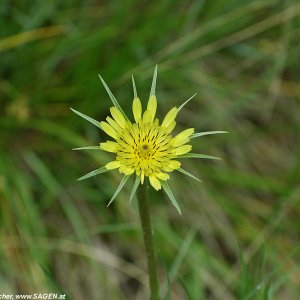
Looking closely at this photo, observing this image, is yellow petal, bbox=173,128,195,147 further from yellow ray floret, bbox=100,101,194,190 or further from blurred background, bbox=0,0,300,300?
blurred background, bbox=0,0,300,300

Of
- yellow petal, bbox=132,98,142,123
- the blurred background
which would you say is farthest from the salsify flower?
the blurred background

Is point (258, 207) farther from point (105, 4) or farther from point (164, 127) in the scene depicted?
point (164, 127)

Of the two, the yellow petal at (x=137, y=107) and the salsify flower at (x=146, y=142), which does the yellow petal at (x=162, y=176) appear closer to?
the salsify flower at (x=146, y=142)

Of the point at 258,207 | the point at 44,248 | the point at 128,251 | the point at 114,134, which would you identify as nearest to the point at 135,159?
the point at 114,134

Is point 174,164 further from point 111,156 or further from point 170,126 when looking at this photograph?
point 111,156

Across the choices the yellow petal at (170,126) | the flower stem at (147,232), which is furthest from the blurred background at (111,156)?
the yellow petal at (170,126)

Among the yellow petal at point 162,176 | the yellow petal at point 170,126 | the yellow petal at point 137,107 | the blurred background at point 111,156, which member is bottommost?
the yellow petal at point 162,176
